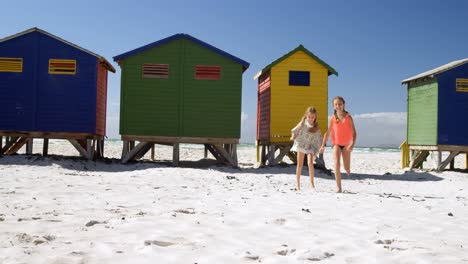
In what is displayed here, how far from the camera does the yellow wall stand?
1595 centimetres

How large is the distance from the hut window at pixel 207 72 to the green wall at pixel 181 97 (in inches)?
5.1

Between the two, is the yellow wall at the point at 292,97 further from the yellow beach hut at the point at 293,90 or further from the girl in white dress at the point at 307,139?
the girl in white dress at the point at 307,139

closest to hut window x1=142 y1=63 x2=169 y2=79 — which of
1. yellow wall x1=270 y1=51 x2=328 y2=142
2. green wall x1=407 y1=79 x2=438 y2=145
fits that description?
yellow wall x1=270 y1=51 x2=328 y2=142

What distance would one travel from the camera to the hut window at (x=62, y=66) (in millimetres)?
15484

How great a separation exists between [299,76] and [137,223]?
12252 millimetres

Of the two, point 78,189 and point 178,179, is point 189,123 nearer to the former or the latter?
point 178,179

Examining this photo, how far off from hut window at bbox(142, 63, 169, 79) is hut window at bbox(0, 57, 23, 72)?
4531 mm

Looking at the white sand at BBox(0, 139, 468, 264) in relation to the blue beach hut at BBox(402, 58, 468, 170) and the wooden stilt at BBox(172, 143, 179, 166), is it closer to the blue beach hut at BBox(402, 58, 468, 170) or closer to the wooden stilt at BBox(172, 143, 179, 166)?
the wooden stilt at BBox(172, 143, 179, 166)

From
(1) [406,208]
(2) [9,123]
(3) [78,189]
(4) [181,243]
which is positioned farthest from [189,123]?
(4) [181,243]

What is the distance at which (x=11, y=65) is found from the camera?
1546 centimetres

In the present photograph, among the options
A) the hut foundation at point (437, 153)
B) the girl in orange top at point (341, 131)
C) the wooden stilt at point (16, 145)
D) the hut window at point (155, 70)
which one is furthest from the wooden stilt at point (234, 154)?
the hut foundation at point (437, 153)

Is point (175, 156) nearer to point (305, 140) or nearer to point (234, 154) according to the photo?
point (234, 154)

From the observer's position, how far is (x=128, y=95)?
15414 mm

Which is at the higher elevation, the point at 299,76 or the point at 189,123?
the point at 299,76
